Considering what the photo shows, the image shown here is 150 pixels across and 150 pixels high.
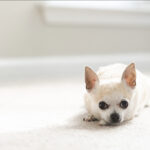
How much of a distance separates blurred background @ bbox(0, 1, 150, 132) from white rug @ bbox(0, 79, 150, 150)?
15 cm

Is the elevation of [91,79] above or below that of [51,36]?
below

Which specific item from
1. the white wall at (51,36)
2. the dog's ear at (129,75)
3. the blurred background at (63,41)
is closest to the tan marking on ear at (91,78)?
the dog's ear at (129,75)

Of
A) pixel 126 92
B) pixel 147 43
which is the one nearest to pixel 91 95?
pixel 126 92

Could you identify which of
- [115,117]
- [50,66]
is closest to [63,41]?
[50,66]

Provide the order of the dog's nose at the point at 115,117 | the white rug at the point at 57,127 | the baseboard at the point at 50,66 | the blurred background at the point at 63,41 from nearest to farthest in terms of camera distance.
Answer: the white rug at the point at 57,127 < the dog's nose at the point at 115,117 < the blurred background at the point at 63,41 < the baseboard at the point at 50,66

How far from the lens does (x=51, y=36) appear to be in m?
2.89

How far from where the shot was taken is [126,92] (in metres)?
→ 1.27

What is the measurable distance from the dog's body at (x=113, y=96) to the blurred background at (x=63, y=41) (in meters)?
0.56

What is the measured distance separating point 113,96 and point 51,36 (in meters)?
1.73

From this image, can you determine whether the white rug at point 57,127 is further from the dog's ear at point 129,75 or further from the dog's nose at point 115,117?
the dog's ear at point 129,75

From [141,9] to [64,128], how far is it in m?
2.19

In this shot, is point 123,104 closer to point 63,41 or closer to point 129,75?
point 129,75

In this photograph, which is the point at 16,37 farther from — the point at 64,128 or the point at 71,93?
the point at 64,128

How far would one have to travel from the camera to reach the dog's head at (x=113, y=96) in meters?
1.24
